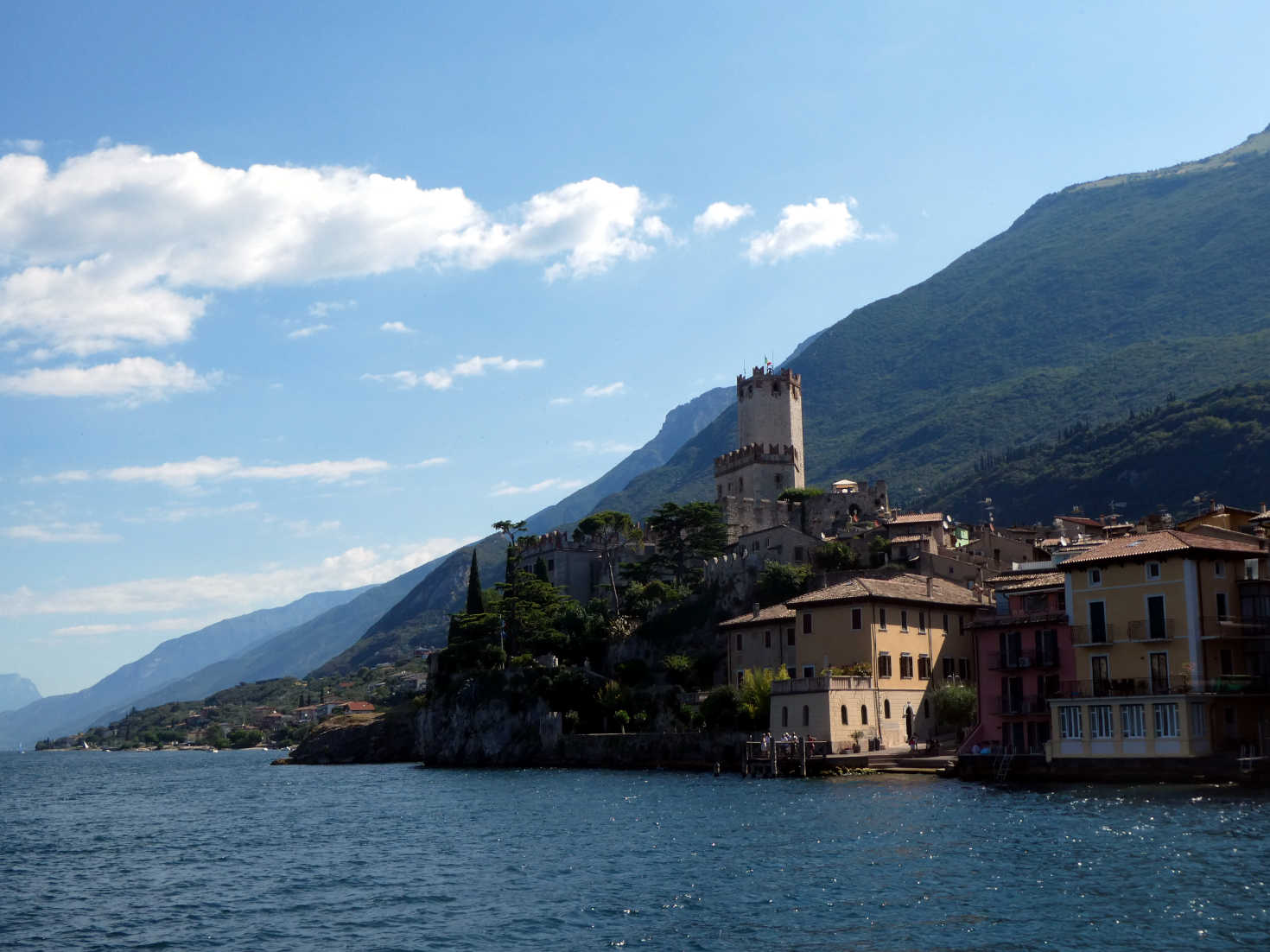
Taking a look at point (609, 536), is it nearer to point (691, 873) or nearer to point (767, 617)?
point (767, 617)

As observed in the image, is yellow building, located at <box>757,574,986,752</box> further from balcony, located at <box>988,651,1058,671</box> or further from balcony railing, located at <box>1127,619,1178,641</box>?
balcony railing, located at <box>1127,619,1178,641</box>

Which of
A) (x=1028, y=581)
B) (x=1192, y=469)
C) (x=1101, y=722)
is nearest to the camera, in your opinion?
(x=1101, y=722)

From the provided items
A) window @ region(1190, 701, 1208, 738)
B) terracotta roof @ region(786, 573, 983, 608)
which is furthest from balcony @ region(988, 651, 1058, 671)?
terracotta roof @ region(786, 573, 983, 608)

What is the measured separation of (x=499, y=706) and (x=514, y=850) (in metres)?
57.7

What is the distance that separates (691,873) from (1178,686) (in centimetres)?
2721

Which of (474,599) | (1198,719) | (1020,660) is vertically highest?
(474,599)

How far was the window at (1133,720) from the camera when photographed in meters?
57.4

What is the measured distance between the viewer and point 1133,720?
57.8 meters

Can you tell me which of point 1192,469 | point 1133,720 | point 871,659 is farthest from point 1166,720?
point 1192,469

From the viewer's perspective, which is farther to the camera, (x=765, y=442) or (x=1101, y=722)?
(x=765, y=442)

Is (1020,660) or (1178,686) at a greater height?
(1020,660)

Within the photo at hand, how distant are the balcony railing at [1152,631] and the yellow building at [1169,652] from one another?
0.04 meters

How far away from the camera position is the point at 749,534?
107438 mm

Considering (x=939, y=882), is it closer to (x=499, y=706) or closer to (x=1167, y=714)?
(x=1167, y=714)
